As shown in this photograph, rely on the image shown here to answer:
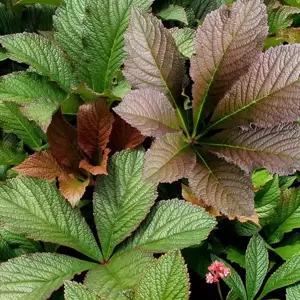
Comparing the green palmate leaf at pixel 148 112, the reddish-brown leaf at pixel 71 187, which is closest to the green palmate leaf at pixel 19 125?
the reddish-brown leaf at pixel 71 187

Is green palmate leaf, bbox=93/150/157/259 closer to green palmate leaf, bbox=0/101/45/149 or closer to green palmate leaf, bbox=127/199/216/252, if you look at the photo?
green palmate leaf, bbox=127/199/216/252

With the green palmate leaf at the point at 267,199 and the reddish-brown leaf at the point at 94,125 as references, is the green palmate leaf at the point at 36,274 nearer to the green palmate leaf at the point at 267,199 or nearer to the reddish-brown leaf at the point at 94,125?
the reddish-brown leaf at the point at 94,125

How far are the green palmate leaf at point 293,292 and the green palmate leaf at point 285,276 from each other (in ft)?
0.04

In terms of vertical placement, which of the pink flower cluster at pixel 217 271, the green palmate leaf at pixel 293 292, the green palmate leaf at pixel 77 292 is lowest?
the green palmate leaf at pixel 293 292

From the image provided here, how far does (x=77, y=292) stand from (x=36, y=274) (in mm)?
104

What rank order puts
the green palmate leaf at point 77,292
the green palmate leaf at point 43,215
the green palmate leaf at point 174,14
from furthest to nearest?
the green palmate leaf at point 174,14 → the green palmate leaf at point 43,215 → the green palmate leaf at point 77,292

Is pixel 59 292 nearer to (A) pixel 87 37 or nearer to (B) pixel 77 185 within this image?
(B) pixel 77 185

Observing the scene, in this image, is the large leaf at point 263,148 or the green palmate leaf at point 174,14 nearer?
the large leaf at point 263,148

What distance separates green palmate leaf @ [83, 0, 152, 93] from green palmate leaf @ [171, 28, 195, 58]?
0.26 ft

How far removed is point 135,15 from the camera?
0.85 meters

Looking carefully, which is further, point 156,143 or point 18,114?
point 18,114

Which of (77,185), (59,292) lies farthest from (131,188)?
(59,292)

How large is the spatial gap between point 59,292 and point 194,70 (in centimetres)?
42

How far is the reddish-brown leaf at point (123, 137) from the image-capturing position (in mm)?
875
